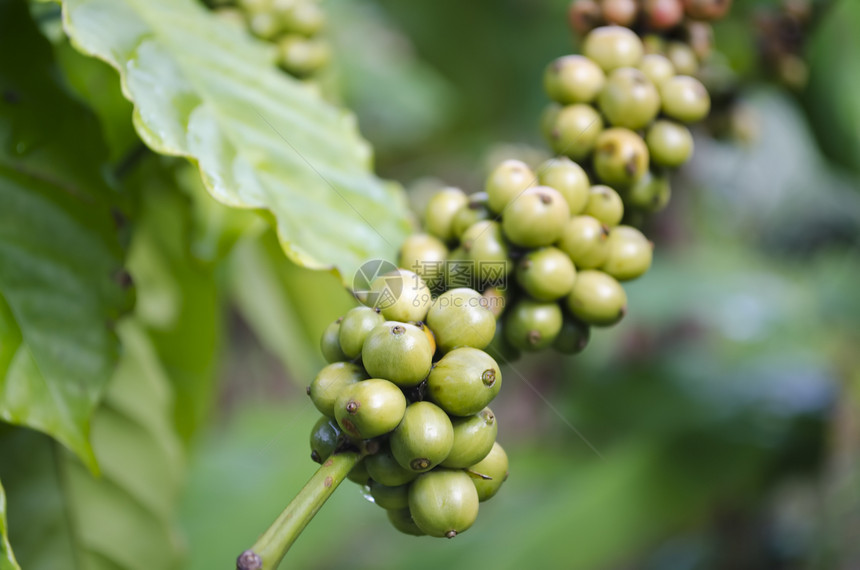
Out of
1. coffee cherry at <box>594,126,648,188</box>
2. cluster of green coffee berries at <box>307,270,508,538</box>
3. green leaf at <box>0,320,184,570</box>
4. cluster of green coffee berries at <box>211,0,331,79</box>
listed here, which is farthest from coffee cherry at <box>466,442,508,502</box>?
cluster of green coffee berries at <box>211,0,331,79</box>

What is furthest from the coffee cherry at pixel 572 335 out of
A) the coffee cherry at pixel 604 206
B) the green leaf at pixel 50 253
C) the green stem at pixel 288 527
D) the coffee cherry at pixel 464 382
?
the green leaf at pixel 50 253

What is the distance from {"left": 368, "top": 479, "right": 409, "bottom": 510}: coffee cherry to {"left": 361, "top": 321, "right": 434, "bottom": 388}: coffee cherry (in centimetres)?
9

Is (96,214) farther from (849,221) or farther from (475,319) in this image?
(849,221)

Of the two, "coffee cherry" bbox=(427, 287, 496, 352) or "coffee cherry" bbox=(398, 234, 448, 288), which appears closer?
"coffee cherry" bbox=(427, 287, 496, 352)

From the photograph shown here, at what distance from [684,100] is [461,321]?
42cm

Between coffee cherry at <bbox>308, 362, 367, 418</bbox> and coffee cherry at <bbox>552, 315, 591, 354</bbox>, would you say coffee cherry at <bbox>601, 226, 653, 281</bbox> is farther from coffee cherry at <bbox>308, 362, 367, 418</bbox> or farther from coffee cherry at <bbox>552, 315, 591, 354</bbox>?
coffee cherry at <bbox>308, 362, 367, 418</bbox>

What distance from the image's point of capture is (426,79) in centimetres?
335

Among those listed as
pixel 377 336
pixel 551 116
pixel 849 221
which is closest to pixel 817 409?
pixel 849 221

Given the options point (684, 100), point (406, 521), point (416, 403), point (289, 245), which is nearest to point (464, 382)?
point (416, 403)

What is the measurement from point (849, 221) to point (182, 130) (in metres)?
2.48

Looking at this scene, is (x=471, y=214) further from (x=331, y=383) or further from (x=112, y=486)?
(x=112, y=486)

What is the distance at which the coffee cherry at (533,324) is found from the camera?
2.36 feet

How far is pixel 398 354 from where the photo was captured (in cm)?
55

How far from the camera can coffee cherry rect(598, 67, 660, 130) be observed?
0.81 meters
